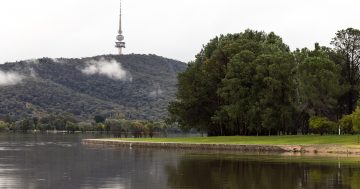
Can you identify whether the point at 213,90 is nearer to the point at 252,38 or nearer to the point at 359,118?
the point at 252,38

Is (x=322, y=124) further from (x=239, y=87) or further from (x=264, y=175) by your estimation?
(x=264, y=175)

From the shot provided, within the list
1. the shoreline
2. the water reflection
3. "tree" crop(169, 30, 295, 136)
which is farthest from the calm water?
"tree" crop(169, 30, 295, 136)

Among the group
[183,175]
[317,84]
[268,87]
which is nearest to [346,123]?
[317,84]

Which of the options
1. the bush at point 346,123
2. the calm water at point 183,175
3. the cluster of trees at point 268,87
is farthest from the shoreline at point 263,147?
the calm water at point 183,175

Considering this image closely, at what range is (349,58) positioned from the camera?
102 meters

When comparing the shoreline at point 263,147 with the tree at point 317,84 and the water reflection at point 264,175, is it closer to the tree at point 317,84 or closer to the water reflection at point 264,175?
the water reflection at point 264,175

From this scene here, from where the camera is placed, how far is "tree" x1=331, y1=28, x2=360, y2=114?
330 ft

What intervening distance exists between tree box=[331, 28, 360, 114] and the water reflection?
47444 mm

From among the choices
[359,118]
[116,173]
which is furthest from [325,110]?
[116,173]

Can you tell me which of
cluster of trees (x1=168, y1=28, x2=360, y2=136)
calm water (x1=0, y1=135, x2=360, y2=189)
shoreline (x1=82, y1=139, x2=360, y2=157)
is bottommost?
calm water (x1=0, y1=135, x2=360, y2=189)

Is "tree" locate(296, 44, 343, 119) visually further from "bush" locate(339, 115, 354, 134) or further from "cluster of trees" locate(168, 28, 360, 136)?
"bush" locate(339, 115, 354, 134)

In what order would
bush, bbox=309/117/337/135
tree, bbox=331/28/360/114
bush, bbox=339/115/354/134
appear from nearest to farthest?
bush, bbox=339/115/354/134 → bush, bbox=309/117/337/135 → tree, bbox=331/28/360/114

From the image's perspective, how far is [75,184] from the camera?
122ft

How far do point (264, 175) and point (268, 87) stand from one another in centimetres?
5521
